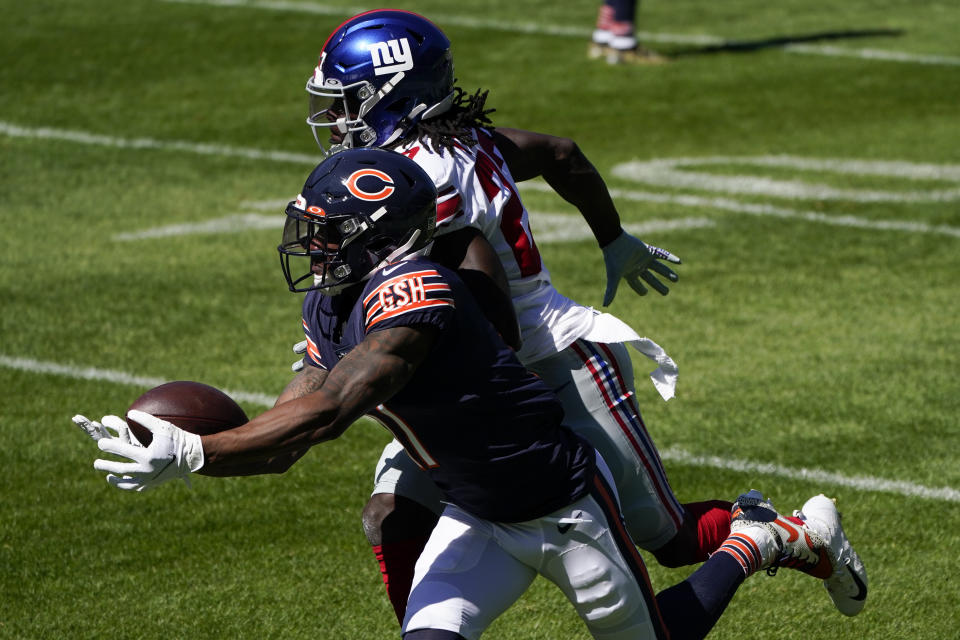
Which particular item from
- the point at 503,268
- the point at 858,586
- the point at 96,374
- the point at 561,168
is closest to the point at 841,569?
the point at 858,586

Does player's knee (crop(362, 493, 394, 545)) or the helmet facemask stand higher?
the helmet facemask

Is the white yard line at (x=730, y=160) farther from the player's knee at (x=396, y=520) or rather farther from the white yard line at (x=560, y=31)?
the player's knee at (x=396, y=520)

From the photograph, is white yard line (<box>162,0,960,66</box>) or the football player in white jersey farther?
white yard line (<box>162,0,960,66</box>)

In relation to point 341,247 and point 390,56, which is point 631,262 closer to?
point 390,56

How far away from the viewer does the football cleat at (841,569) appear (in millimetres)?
4996

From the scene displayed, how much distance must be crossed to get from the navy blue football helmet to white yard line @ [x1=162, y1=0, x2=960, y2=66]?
13011mm

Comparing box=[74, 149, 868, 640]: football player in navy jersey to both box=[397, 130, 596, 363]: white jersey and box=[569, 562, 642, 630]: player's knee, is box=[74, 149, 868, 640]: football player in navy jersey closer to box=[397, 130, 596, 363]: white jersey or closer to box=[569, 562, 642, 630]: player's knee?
box=[569, 562, 642, 630]: player's knee

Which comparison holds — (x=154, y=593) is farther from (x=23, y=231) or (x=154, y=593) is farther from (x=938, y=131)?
(x=938, y=131)

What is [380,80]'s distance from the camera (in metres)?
4.71

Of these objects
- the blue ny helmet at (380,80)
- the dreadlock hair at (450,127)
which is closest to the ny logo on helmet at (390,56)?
the blue ny helmet at (380,80)

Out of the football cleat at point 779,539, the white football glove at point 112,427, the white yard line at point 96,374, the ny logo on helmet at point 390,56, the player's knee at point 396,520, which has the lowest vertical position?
the white yard line at point 96,374

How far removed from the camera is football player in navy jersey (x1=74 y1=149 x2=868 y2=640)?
3752 millimetres

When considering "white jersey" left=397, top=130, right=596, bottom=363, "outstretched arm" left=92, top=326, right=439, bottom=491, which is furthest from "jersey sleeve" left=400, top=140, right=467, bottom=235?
"outstretched arm" left=92, top=326, right=439, bottom=491

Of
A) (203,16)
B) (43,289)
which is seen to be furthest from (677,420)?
(203,16)
